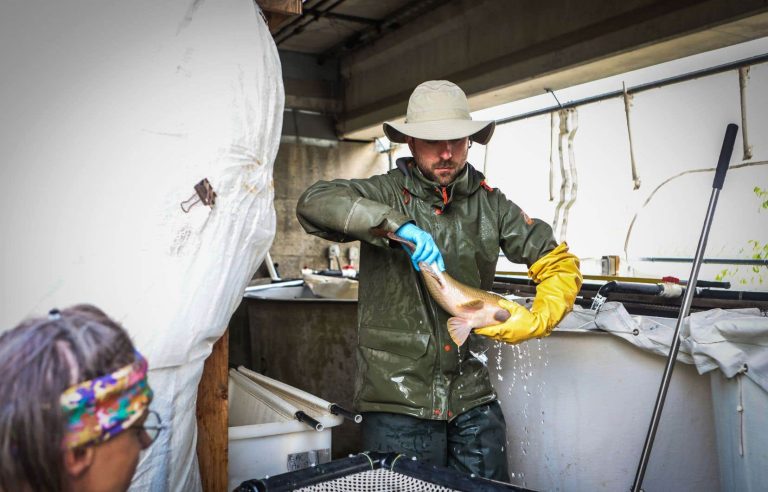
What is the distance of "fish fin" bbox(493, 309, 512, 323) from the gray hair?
5.03 ft

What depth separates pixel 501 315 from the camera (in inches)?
92.4

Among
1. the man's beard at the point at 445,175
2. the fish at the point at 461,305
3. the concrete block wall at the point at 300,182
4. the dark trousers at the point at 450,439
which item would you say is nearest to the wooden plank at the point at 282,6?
the man's beard at the point at 445,175

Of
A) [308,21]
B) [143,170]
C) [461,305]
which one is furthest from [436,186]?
[308,21]

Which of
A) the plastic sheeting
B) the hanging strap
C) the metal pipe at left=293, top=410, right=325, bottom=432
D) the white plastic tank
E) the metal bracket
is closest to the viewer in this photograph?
the plastic sheeting

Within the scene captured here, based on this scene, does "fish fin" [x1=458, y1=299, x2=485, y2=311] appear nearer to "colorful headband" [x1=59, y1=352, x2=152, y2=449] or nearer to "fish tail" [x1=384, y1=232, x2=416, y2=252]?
"fish tail" [x1=384, y1=232, x2=416, y2=252]

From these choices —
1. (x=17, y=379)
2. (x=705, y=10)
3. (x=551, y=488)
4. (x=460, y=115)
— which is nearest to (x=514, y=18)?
(x=705, y=10)

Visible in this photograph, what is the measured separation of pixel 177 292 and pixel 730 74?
14.5 ft

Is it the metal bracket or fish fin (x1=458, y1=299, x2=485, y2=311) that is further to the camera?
fish fin (x1=458, y1=299, x2=485, y2=311)

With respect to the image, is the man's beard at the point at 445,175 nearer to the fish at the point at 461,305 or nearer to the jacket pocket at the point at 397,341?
the fish at the point at 461,305

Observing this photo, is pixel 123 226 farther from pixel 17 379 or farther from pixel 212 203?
pixel 17 379

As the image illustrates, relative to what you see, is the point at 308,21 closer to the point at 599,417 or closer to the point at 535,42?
the point at 535,42

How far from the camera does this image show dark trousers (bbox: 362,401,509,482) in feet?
8.40

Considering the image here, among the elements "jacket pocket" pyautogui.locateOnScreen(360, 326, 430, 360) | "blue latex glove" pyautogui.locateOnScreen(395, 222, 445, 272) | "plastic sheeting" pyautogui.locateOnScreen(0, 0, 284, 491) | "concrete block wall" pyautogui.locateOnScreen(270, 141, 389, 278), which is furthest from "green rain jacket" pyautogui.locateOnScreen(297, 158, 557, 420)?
"concrete block wall" pyautogui.locateOnScreen(270, 141, 389, 278)

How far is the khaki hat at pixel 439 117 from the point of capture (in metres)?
2.57
